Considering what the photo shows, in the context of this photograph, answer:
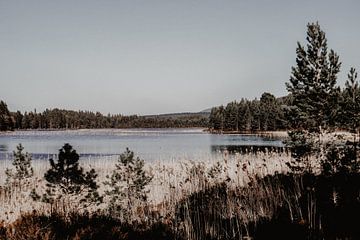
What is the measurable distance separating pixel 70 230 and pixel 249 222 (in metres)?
3.17

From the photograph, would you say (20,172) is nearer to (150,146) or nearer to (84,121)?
(150,146)

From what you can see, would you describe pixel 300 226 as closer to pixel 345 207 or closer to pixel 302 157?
pixel 345 207

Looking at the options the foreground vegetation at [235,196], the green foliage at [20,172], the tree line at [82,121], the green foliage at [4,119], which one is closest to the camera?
the foreground vegetation at [235,196]

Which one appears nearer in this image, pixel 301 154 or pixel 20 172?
pixel 301 154

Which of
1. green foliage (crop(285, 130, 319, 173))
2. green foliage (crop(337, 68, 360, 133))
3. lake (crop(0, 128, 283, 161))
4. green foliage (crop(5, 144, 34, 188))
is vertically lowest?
lake (crop(0, 128, 283, 161))

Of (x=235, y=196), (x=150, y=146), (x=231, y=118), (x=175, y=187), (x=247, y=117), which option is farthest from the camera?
(x=231, y=118)

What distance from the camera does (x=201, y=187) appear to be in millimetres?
8977

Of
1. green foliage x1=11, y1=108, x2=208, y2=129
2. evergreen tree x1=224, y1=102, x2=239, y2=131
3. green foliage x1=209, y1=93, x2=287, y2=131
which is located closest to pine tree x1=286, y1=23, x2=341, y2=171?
green foliage x1=209, y1=93, x2=287, y2=131

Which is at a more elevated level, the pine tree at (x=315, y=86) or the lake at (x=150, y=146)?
the pine tree at (x=315, y=86)

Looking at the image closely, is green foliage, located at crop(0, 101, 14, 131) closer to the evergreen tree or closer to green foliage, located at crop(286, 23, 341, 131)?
the evergreen tree

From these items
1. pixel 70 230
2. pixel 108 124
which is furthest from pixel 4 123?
pixel 70 230

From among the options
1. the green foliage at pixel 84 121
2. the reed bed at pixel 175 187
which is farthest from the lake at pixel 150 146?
the green foliage at pixel 84 121

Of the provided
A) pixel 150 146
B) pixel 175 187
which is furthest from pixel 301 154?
pixel 150 146

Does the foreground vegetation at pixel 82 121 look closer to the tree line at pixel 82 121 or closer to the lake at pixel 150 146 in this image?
the tree line at pixel 82 121
